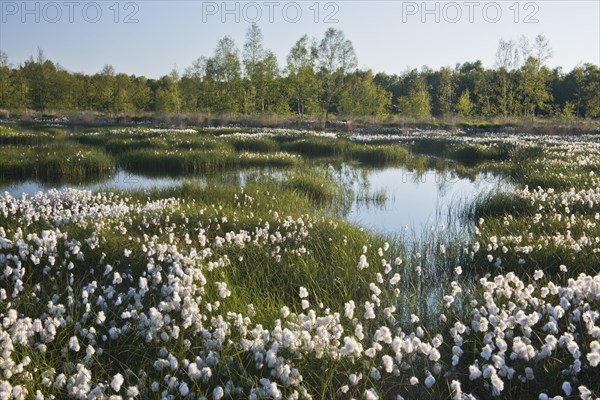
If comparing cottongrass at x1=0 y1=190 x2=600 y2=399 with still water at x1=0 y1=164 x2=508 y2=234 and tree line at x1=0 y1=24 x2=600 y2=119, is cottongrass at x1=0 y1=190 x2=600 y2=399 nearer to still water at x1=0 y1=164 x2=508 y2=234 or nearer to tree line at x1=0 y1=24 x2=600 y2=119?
still water at x1=0 y1=164 x2=508 y2=234

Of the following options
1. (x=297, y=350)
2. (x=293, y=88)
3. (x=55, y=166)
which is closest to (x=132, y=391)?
(x=297, y=350)

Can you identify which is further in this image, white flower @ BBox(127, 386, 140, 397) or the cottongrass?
the cottongrass

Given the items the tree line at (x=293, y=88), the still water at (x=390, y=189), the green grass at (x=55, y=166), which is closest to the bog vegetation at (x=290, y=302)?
the still water at (x=390, y=189)

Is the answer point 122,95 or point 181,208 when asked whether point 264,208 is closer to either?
point 181,208

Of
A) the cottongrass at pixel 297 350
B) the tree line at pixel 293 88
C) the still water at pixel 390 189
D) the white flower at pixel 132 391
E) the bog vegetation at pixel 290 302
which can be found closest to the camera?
the white flower at pixel 132 391

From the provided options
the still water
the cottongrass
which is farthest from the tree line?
the cottongrass

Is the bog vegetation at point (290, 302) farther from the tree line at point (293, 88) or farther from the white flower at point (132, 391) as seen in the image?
the tree line at point (293, 88)

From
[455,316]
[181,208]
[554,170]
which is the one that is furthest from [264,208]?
[554,170]

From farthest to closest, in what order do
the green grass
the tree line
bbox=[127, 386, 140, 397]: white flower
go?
the tree line
the green grass
bbox=[127, 386, 140, 397]: white flower

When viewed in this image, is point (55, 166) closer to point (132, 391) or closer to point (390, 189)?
point (390, 189)

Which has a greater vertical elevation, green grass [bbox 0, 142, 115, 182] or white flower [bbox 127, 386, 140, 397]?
green grass [bbox 0, 142, 115, 182]

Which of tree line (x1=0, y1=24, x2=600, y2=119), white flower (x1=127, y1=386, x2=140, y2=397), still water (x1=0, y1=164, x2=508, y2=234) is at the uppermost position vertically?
tree line (x1=0, y1=24, x2=600, y2=119)

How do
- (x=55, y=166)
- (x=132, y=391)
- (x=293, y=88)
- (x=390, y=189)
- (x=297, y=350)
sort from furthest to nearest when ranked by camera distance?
1. (x=293, y=88)
2. (x=55, y=166)
3. (x=390, y=189)
4. (x=297, y=350)
5. (x=132, y=391)

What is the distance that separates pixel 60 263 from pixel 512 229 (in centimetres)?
712
